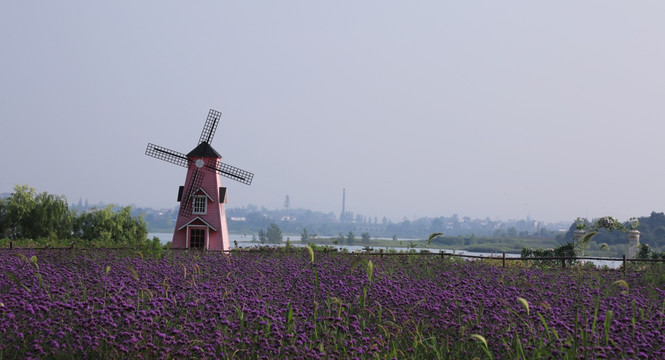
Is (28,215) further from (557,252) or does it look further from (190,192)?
(557,252)

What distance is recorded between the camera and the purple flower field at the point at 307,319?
7574 millimetres

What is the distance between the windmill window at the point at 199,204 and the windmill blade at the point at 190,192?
0.55 feet

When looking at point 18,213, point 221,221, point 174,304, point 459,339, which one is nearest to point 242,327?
point 174,304

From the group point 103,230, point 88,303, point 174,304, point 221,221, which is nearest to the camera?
point 88,303

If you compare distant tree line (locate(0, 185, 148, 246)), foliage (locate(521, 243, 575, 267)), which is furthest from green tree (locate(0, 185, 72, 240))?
foliage (locate(521, 243, 575, 267))

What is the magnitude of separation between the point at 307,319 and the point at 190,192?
22.1 meters

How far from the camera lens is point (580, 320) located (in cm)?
972

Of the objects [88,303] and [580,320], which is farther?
[580,320]

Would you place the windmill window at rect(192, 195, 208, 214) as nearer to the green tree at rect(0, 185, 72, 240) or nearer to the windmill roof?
the windmill roof

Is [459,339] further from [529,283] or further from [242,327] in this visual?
[529,283]

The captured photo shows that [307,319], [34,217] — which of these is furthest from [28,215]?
[307,319]

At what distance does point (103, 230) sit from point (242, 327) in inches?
1543

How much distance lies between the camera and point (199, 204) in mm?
30531

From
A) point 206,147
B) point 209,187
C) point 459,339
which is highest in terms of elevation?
point 206,147
